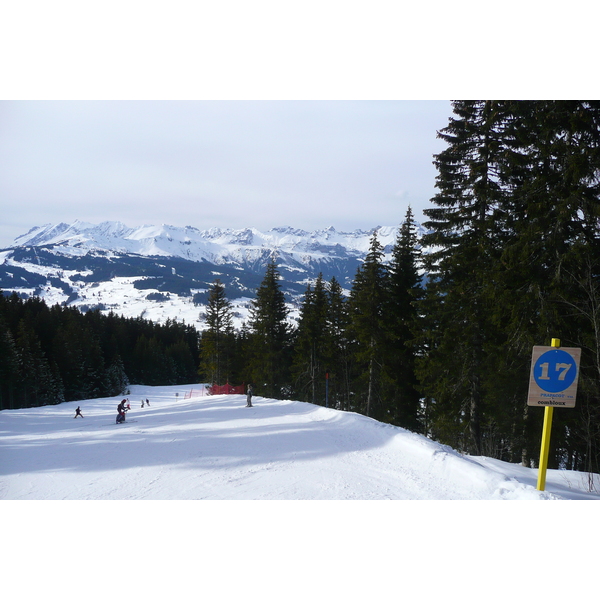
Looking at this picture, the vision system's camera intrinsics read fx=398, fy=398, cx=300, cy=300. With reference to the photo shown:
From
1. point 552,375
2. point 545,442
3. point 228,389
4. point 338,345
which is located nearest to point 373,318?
point 338,345

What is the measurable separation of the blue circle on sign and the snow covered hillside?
1.70 meters

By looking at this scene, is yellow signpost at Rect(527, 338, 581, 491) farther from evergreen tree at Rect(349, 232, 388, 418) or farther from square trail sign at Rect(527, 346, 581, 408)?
evergreen tree at Rect(349, 232, 388, 418)

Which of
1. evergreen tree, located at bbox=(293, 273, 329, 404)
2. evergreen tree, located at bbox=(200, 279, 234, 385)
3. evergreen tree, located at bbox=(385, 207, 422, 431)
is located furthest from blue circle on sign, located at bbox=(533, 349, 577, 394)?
evergreen tree, located at bbox=(200, 279, 234, 385)

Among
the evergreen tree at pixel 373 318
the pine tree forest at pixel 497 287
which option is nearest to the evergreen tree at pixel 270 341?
the pine tree forest at pixel 497 287

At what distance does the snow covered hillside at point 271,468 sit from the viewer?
6.84 metres

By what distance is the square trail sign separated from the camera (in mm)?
5816

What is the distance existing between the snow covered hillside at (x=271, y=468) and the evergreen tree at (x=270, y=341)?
18.3m

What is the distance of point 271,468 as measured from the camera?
830 cm

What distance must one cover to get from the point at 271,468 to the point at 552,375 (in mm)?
5504

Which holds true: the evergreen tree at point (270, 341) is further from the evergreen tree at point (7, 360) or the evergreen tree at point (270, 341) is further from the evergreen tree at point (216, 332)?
the evergreen tree at point (7, 360)

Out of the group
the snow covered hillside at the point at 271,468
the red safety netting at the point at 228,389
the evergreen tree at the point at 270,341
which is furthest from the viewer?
the red safety netting at the point at 228,389

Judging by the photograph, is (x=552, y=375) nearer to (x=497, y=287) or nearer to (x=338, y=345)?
(x=497, y=287)

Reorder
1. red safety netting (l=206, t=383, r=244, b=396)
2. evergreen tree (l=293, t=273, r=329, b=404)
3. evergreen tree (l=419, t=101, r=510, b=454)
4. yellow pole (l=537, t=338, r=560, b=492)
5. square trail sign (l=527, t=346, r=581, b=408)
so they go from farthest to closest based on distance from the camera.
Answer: red safety netting (l=206, t=383, r=244, b=396) < evergreen tree (l=293, t=273, r=329, b=404) < evergreen tree (l=419, t=101, r=510, b=454) < yellow pole (l=537, t=338, r=560, b=492) < square trail sign (l=527, t=346, r=581, b=408)

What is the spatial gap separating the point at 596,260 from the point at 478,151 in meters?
5.51
